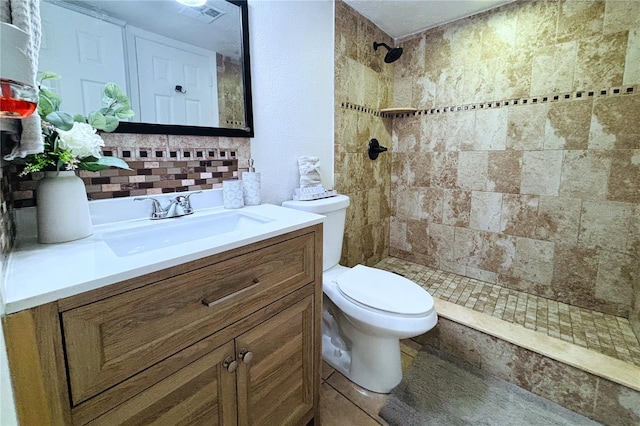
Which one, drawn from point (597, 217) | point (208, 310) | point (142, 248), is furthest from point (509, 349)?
point (142, 248)

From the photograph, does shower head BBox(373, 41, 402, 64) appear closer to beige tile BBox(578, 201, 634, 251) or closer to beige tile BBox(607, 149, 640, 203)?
beige tile BBox(607, 149, 640, 203)

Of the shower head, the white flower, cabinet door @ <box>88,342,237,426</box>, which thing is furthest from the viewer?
the shower head

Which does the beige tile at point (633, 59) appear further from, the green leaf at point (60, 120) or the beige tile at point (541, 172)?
the green leaf at point (60, 120)

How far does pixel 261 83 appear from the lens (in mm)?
1451

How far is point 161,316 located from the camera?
666 millimetres

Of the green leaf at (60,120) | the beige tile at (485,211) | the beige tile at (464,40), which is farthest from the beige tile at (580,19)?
the green leaf at (60,120)

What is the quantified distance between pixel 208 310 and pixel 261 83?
114 centimetres

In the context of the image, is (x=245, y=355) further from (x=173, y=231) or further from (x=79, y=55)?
(x=79, y=55)

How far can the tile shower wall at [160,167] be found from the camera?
39.0 inches

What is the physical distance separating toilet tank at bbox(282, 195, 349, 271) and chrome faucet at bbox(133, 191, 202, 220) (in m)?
0.47

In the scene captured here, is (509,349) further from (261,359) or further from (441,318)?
(261,359)

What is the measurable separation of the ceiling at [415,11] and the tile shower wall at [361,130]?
7 cm

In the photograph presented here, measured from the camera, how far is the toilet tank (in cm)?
148

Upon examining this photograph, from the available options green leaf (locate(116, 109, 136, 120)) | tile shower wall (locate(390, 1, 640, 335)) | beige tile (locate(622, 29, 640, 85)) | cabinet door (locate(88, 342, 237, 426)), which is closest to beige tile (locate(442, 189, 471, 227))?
tile shower wall (locate(390, 1, 640, 335))
